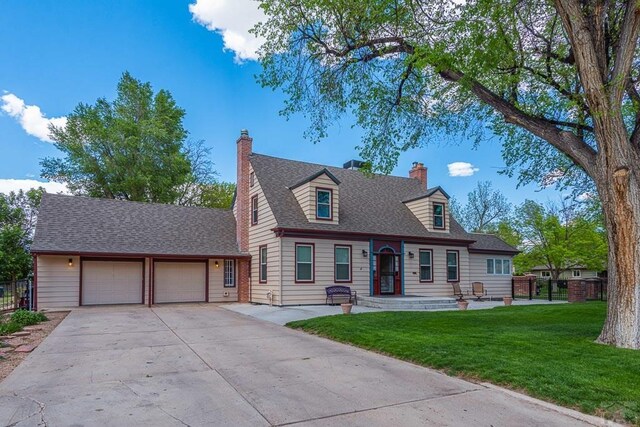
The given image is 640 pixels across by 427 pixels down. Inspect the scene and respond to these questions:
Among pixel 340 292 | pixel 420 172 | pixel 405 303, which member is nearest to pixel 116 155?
pixel 340 292

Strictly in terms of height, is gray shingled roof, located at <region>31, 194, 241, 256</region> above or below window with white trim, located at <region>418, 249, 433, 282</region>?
above

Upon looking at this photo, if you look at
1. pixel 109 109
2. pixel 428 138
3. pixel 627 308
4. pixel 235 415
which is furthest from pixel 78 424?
pixel 109 109

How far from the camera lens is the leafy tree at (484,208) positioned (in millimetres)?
40406

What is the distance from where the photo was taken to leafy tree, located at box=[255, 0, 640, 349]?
7492 mm

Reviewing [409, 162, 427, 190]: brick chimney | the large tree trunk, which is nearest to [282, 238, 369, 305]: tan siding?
[409, 162, 427, 190]: brick chimney

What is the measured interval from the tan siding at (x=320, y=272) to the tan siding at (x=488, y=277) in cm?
689

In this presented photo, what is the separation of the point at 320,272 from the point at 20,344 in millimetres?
9805

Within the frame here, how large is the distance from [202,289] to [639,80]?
16.8 m

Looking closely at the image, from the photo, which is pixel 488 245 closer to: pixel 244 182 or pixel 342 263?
pixel 342 263

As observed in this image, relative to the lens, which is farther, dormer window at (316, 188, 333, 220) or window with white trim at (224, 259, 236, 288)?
window with white trim at (224, 259, 236, 288)

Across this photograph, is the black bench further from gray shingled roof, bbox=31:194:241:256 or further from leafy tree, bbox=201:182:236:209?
leafy tree, bbox=201:182:236:209

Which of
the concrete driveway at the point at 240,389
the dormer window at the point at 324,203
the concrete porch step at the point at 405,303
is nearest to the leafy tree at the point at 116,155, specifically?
the dormer window at the point at 324,203

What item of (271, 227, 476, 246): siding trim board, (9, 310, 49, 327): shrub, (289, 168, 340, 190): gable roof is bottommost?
(9, 310, 49, 327): shrub

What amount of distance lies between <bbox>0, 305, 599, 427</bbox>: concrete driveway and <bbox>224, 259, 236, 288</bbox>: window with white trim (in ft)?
33.6
